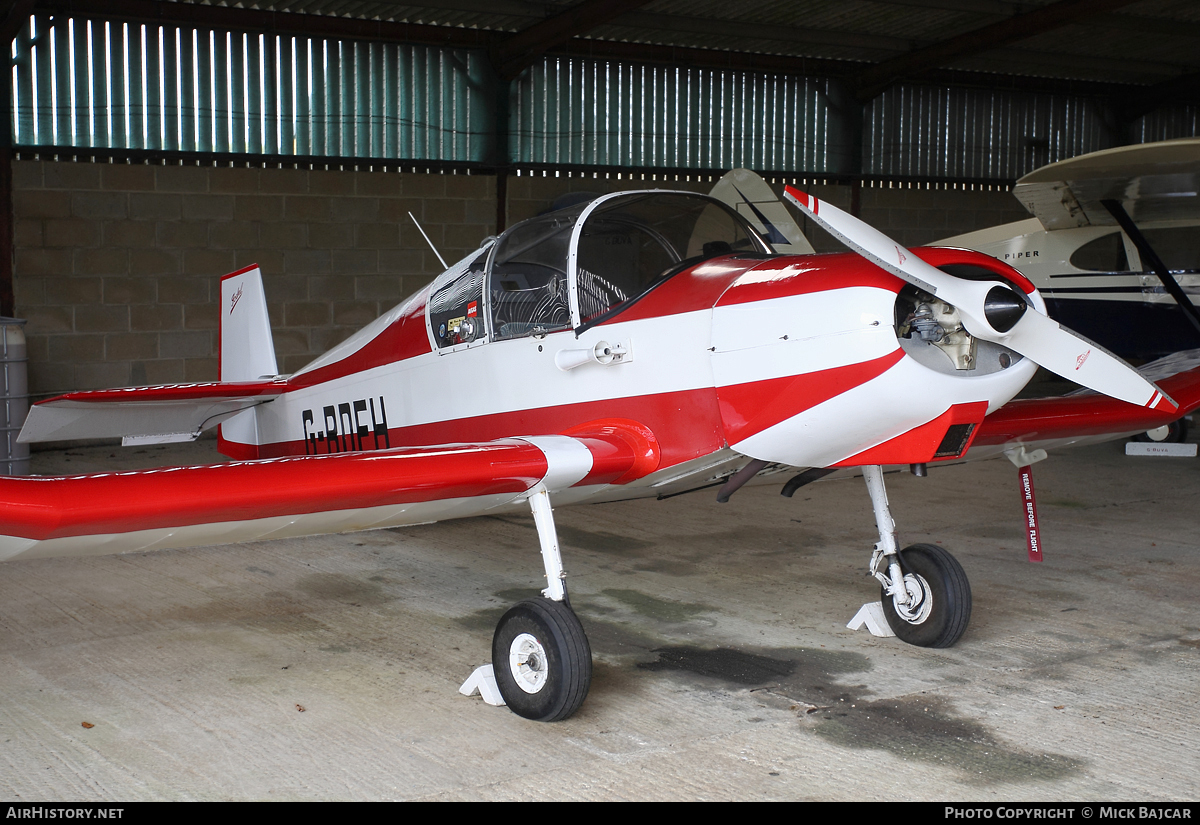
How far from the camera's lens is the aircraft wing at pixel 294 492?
10.0 ft

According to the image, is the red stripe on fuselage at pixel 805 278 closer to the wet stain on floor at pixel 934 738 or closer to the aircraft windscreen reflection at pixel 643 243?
the aircraft windscreen reflection at pixel 643 243

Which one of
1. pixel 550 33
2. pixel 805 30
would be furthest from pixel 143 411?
pixel 805 30

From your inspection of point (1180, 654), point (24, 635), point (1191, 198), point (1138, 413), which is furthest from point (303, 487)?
point (1191, 198)

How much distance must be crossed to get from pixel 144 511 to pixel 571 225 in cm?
192

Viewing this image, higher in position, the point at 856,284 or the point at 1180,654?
the point at 856,284

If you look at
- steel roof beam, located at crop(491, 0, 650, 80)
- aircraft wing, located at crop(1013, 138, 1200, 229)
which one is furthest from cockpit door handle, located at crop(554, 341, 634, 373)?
→ steel roof beam, located at crop(491, 0, 650, 80)

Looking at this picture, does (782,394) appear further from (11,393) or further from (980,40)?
(980,40)

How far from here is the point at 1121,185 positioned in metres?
8.12

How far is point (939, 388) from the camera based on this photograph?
3330 millimetres

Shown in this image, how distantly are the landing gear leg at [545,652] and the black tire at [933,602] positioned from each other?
156 cm

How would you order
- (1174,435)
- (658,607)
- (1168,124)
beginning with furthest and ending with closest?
(1168,124) < (1174,435) < (658,607)

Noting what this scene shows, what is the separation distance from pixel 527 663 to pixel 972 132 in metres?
14.4

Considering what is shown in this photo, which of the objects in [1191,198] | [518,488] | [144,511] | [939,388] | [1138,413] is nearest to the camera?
[144,511]

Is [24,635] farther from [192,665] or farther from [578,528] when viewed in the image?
[578,528]
